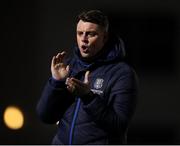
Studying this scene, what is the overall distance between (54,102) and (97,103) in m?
0.34

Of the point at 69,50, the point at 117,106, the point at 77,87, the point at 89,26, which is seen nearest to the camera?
the point at 77,87

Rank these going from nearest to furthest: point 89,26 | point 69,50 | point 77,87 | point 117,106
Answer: point 77,87
point 117,106
point 89,26
point 69,50

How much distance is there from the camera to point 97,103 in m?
3.79

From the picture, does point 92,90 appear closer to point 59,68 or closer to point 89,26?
point 59,68

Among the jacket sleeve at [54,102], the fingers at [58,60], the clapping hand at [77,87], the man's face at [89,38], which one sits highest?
the man's face at [89,38]

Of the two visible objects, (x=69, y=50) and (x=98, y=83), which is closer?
(x=98, y=83)

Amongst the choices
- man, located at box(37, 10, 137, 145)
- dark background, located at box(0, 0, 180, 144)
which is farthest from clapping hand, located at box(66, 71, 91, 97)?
dark background, located at box(0, 0, 180, 144)

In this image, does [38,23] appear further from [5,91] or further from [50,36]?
[5,91]

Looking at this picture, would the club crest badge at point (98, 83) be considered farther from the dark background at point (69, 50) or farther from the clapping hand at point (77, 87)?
the dark background at point (69, 50)

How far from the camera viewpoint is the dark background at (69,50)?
498 inches

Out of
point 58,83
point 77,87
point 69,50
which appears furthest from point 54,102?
point 69,50

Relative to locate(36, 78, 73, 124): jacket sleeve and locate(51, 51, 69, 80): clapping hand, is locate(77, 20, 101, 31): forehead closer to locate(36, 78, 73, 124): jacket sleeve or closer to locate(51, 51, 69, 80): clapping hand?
locate(51, 51, 69, 80): clapping hand

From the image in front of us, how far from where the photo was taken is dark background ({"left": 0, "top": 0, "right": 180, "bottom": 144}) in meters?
12.7

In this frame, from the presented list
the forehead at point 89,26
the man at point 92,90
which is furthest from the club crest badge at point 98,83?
the forehead at point 89,26
